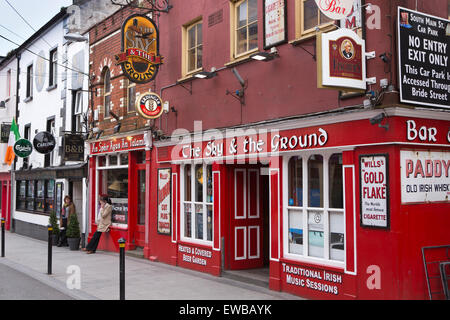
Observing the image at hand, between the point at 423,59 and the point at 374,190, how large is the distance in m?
2.11

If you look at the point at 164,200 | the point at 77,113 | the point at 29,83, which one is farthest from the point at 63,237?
the point at 29,83

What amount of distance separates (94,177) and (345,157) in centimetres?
1038

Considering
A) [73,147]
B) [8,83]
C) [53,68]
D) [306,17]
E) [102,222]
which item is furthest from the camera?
[8,83]

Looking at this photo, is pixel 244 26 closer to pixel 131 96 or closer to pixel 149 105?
pixel 149 105

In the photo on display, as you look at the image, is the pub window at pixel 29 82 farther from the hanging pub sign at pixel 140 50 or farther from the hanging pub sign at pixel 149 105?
the hanging pub sign at pixel 149 105

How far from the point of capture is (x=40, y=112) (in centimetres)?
2055

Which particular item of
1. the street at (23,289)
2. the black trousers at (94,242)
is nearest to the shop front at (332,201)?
the street at (23,289)

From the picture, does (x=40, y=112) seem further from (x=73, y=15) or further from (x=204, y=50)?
(x=204, y=50)

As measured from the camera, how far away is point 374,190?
7.13 metres

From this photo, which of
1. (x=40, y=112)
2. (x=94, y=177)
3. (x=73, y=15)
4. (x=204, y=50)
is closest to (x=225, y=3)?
(x=204, y=50)

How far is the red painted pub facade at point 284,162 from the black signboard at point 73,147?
2510 millimetres

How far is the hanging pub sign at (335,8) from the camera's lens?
6992 mm

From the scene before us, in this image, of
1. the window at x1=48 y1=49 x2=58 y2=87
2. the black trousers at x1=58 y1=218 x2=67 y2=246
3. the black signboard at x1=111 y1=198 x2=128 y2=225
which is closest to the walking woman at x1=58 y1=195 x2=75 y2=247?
the black trousers at x1=58 y1=218 x2=67 y2=246
